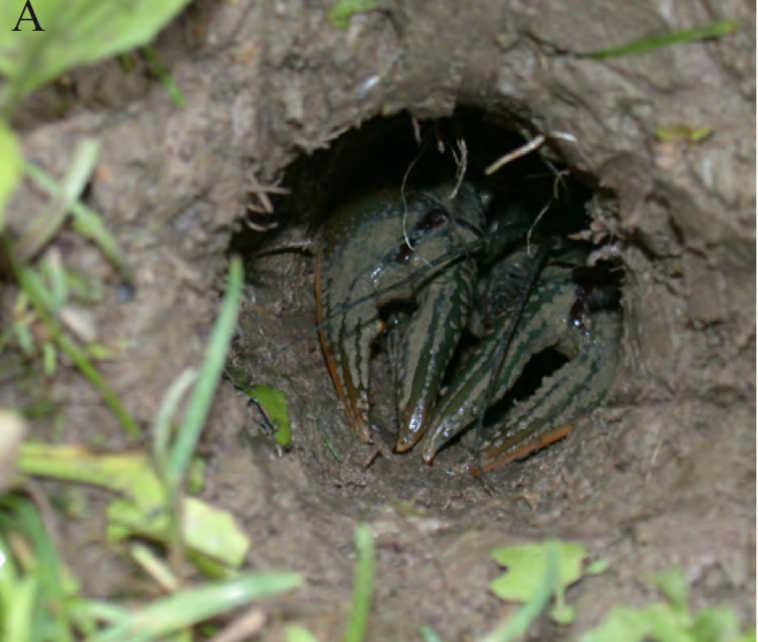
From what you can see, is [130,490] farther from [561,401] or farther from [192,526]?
[561,401]

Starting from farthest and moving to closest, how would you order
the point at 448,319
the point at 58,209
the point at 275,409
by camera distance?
1. the point at 448,319
2. the point at 275,409
3. the point at 58,209

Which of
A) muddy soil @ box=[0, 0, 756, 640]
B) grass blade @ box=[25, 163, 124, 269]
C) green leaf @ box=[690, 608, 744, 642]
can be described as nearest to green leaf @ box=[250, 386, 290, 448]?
muddy soil @ box=[0, 0, 756, 640]

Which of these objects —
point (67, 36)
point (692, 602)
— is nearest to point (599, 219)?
point (692, 602)

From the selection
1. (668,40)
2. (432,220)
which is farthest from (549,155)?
(432,220)

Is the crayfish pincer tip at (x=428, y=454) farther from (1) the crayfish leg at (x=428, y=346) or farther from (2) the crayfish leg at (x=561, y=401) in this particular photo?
(2) the crayfish leg at (x=561, y=401)

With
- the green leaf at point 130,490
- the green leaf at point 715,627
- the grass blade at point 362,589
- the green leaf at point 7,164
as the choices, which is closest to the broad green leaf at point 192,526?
the green leaf at point 130,490

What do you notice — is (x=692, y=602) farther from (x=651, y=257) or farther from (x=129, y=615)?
(x=129, y=615)
